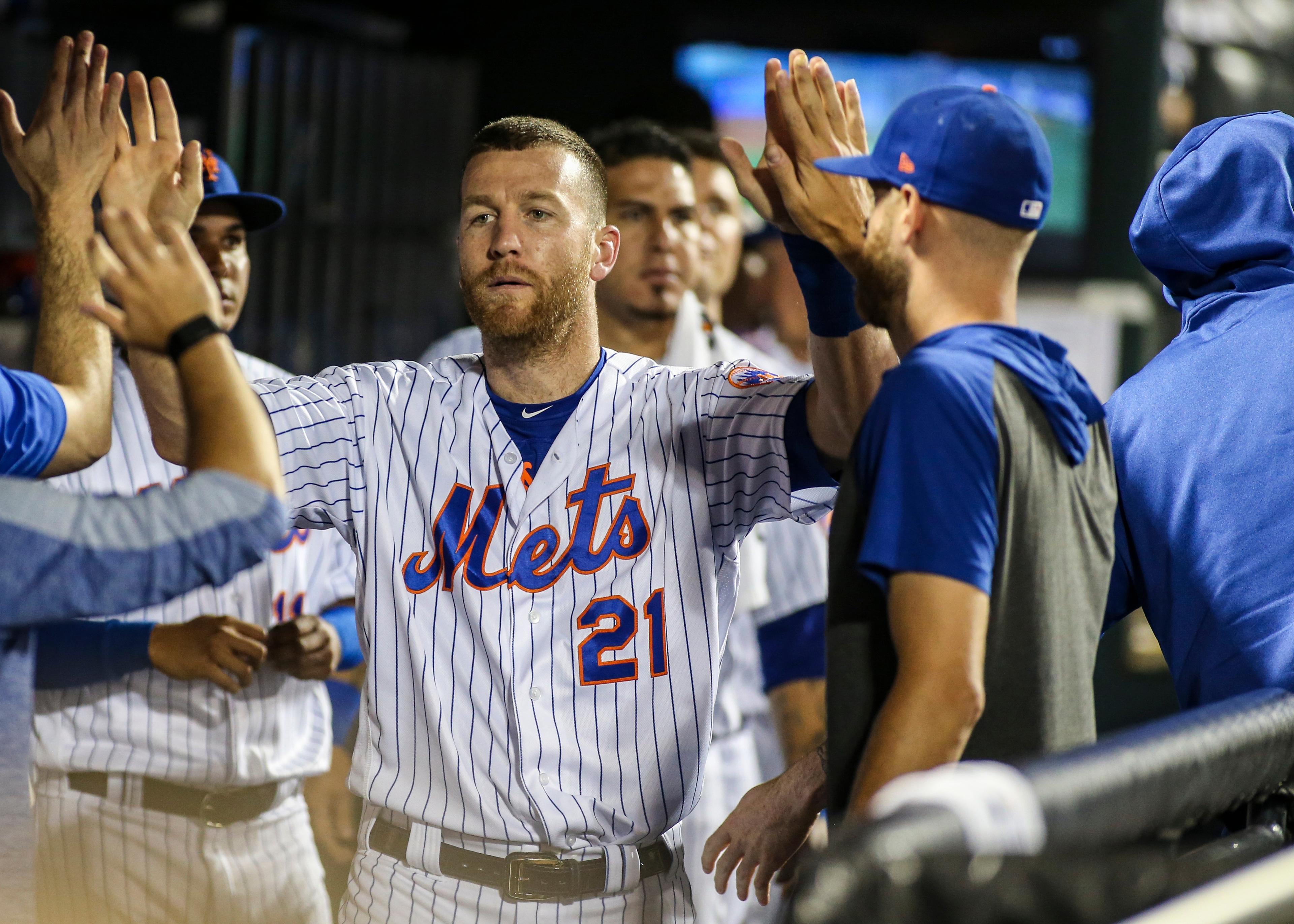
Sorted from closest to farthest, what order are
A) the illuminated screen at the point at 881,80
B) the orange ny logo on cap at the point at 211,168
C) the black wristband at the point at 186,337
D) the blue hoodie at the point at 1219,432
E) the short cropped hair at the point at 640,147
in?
the black wristband at the point at 186,337
the blue hoodie at the point at 1219,432
the orange ny logo on cap at the point at 211,168
the short cropped hair at the point at 640,147
the illuminated screen at the point at 881,80

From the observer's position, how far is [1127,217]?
6.12 meters

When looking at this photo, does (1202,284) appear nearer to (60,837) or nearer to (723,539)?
(723,539)

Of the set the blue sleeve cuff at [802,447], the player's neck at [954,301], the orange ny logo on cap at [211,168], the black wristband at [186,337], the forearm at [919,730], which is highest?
the orange ny logo on cap at [211,168]

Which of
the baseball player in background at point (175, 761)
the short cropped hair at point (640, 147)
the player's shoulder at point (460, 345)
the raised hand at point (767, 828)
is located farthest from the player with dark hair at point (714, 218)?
the raised hand at point (767, 828)

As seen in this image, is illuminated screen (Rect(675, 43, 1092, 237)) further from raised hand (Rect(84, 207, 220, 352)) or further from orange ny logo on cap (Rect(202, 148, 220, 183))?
raised hand (Rect(84, 207, 220, 352))

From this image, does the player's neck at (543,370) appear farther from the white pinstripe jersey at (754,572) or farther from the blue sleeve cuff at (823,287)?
the white pinstripe jersey at (754,572)

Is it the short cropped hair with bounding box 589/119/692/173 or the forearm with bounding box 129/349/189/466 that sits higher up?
the short cropped hair with bounding box 589/119/692/173

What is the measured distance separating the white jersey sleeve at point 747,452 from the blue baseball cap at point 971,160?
0.44 meters

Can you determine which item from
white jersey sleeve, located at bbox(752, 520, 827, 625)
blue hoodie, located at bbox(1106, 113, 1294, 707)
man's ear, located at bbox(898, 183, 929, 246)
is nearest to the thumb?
man's ear, located at bbox(898, 183, 929, 246)

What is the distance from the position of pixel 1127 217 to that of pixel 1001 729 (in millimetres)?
5218

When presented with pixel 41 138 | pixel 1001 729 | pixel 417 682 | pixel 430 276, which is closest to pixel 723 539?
pixel 417 682

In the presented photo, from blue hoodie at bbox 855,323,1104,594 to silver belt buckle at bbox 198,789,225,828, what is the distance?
1.63 metres

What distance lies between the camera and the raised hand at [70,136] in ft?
5.76

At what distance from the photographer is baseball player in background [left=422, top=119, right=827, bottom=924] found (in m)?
3.06
